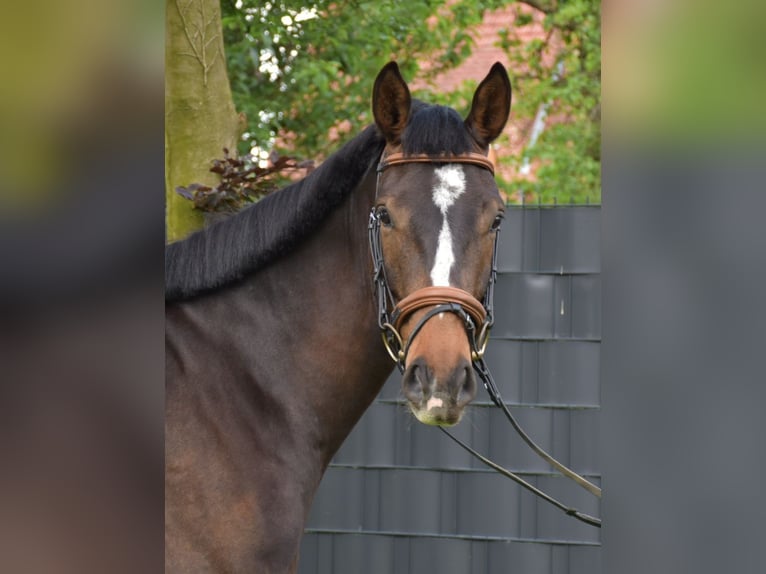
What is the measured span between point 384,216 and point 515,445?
6.20 feet

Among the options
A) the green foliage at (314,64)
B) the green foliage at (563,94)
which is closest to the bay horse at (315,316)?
the green foliage at (314,64)

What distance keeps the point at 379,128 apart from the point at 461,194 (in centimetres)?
32

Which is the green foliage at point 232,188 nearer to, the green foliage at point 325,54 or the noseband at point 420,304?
the noseband at point 420,304

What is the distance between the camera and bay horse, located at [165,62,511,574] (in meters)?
2.39

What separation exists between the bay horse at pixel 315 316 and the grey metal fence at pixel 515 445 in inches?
59.9

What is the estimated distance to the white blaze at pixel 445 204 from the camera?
7.93 ft

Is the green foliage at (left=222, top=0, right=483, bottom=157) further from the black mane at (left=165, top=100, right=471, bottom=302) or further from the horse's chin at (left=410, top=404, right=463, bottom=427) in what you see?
the horse's chin at (left=410, top=404, right=463, bottom=427)

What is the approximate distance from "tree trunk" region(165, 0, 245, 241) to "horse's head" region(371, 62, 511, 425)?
1941mm

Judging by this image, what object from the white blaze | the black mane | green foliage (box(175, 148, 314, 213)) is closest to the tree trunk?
green foliage (box(175, 148, 314, 213))

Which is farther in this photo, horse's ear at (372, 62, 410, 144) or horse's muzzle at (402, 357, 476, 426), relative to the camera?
horse's ear at (372, 62, 410, 144)

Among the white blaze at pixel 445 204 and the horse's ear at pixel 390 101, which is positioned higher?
the horse's ear at pixel 390 101

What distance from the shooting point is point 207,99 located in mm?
4488

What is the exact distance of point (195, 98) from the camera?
14.7 ft
